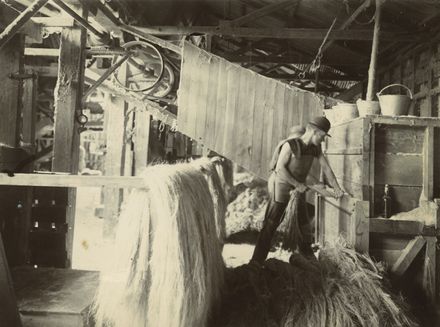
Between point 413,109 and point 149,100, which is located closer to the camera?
point 413,109

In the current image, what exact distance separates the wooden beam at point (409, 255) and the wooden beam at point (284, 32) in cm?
452

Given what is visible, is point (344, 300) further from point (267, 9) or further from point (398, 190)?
point (267, 9)

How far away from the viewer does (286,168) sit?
5.62 m

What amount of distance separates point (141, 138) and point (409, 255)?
743cm

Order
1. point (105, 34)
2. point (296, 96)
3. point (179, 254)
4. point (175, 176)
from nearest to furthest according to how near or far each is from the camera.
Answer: point (179, 254), point (175, 176), point (105, 34), point (296, 96)

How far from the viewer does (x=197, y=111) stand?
291 inches

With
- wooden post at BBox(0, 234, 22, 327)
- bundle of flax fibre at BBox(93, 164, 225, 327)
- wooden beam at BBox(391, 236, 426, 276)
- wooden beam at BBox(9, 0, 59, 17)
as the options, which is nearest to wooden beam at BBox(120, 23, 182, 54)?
wooden beam at BBox(9, 0, 59, 17)

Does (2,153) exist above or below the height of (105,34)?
below

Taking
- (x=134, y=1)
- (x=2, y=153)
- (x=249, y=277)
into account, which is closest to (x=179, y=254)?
(x=249, y=277)

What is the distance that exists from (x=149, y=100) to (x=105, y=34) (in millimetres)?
2999

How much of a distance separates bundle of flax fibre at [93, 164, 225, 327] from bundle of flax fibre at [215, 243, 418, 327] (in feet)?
2.32

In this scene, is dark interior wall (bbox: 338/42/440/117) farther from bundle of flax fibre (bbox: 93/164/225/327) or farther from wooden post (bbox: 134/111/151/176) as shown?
bundle of flax fibre (bbox: 93/164/225/327)

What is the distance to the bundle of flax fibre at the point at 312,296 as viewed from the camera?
306cm

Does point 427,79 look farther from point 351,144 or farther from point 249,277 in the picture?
point 249,277
